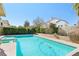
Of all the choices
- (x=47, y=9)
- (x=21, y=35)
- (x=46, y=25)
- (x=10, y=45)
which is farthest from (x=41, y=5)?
(x=10, y=45)

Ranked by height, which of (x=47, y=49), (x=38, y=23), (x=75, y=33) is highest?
(x=38, y=23)

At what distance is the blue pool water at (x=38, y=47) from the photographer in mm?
3139

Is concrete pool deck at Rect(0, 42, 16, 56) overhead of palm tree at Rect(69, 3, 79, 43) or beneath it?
beneath

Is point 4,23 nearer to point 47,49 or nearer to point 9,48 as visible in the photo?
point 9,48

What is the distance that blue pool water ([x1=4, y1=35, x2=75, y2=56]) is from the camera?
3.14 m

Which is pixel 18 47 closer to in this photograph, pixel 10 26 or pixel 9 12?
pixel 10 26

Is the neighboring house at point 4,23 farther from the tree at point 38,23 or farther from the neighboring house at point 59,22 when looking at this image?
the neighboring house at point 59,22

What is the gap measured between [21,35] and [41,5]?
55 centimetres

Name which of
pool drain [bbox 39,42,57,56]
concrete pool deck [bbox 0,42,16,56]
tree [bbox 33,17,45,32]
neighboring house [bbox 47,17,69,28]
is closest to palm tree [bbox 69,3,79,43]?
neighboring house [bbox 47,17,69,28]

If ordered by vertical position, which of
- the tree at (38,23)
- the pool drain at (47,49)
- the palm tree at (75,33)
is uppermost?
the tree at (38,23)

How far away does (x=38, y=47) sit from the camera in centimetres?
317

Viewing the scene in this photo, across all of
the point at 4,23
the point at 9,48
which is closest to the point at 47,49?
the point at 9,48

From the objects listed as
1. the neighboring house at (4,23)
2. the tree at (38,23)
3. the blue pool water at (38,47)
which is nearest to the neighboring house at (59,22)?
the tree at (38,23)

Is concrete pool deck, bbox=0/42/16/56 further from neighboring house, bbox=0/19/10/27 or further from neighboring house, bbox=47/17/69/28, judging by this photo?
neighboring house, bbox=47/17/69/28
